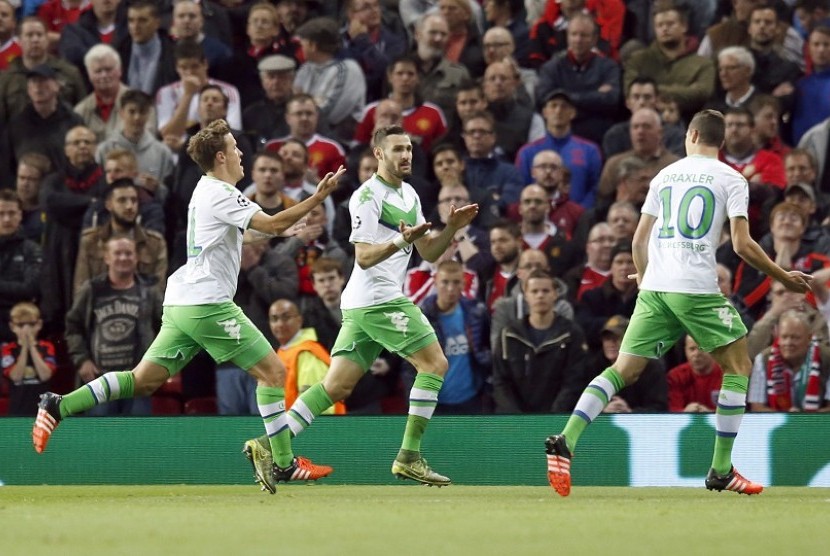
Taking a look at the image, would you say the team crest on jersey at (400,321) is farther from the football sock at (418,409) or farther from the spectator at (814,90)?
the spectator at (814,90)

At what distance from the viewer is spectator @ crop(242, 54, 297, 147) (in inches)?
645

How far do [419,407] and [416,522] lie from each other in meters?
2.63

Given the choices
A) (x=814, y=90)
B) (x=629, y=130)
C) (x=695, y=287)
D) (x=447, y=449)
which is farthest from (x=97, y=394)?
(x=814, y=90)

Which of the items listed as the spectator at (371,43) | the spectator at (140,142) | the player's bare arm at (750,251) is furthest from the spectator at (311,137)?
the player's bare arm at (750,251)

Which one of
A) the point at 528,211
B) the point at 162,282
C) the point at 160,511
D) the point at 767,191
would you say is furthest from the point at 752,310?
the point at 160,511

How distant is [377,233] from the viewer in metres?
10.9

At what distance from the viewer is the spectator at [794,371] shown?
1247cm

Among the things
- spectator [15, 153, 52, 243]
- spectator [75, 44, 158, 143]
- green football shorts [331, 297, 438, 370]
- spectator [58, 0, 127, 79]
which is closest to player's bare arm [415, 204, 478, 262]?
green football shorts [331, 297, 438, 370]

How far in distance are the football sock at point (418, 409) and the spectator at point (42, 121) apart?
22.0 feet

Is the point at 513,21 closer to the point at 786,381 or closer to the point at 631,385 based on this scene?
the point at 631,385

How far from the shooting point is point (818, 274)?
12719 millimetres

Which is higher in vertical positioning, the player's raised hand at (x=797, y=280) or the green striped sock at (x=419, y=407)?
the player's raised hand at (x=797, y=280)

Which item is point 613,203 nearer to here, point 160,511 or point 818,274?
point 818,274

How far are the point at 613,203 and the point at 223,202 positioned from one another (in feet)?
17.6
